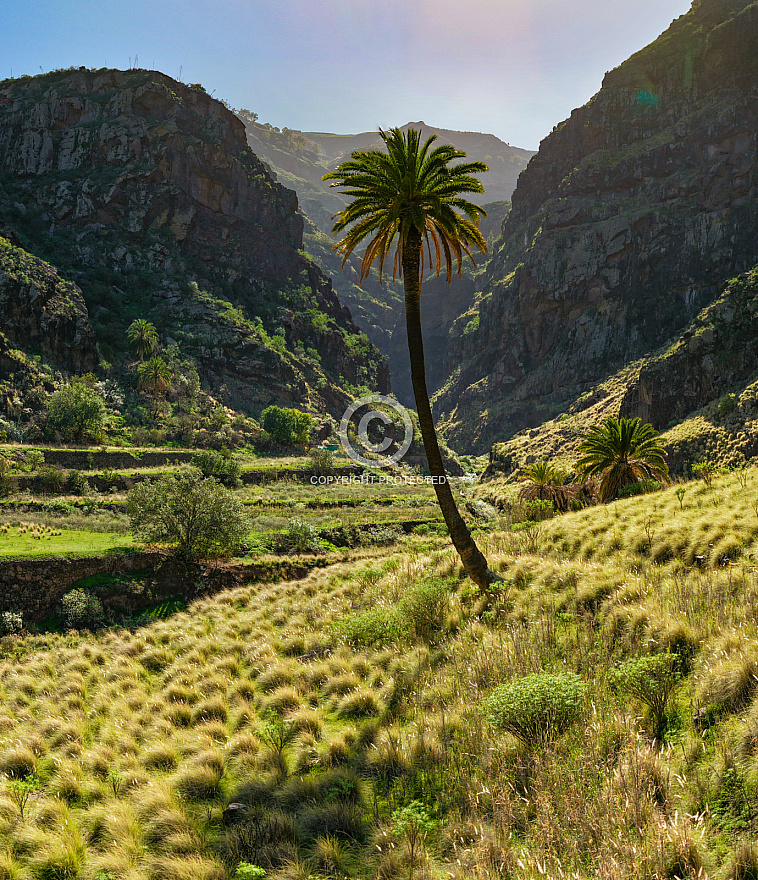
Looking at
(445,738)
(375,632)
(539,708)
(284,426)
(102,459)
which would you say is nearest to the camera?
(539,708)

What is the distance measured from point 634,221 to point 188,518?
408 ft

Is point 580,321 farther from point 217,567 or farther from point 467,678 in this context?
point 467,678

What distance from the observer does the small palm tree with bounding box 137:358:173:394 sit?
69562 mm

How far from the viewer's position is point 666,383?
2525 inches

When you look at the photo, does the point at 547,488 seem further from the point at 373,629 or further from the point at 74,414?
the point at 74,414

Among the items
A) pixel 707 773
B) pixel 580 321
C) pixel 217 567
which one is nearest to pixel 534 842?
pixel 707 773

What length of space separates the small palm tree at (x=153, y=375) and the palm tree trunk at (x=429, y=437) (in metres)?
65.7

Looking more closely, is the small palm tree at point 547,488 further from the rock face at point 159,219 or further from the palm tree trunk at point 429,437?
the rock face at point 159,219

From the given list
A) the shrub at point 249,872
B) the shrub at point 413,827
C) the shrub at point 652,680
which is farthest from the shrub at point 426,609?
the shrub at point 249,872

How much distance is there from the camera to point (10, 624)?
15.7 m

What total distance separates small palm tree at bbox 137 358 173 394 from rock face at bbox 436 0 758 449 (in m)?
82.8

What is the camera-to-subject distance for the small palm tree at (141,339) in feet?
241

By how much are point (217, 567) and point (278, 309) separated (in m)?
94.7

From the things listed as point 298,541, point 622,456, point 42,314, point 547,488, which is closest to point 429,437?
point 298,541
